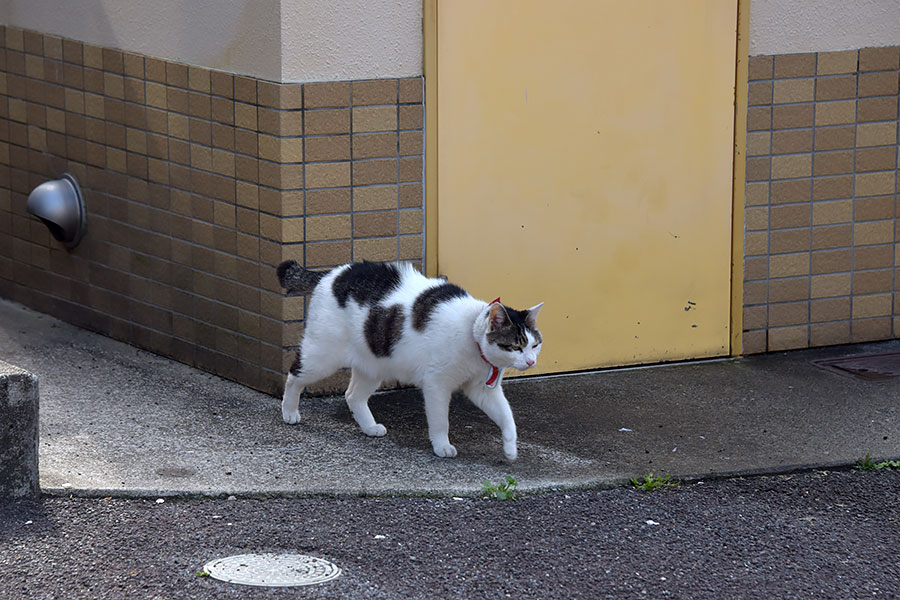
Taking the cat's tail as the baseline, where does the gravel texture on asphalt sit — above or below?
below

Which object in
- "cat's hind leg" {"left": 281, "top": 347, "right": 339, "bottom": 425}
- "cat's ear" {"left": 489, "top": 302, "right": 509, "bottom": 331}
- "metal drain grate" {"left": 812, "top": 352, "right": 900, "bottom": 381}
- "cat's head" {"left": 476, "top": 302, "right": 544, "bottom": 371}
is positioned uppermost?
"cat's ear" {"left": 489, "top": 302, "right": 509, "bottom": 331}

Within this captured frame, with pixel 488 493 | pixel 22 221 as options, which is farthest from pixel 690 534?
pixel 22 221

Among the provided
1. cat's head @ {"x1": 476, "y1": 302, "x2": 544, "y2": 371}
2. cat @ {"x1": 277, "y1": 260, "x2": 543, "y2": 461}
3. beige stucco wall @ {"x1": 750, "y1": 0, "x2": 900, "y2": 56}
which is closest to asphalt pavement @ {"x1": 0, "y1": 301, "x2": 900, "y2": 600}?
cat @ {"x1": 277, "y1": 260, "x2": 543, "y2": 461}

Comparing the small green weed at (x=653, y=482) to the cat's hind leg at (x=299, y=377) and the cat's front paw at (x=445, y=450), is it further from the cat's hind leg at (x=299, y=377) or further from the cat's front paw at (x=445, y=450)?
the cat's hind leg at (x=299, y=377)

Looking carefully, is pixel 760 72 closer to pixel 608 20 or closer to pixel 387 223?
pixel 608 20

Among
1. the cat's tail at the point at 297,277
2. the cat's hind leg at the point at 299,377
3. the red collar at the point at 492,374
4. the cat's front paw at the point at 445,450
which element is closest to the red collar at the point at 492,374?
the red collar at the point at 492,374

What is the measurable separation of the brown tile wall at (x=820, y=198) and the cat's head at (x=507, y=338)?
7.41ft

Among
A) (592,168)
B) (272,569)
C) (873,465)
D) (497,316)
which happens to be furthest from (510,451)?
(592,168)

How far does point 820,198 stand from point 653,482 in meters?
2.59

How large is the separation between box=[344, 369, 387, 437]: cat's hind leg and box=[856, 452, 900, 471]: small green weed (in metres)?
2.18

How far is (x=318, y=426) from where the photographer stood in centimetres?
624

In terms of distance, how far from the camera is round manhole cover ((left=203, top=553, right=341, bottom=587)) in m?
4.59

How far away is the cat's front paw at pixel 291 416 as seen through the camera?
623cm

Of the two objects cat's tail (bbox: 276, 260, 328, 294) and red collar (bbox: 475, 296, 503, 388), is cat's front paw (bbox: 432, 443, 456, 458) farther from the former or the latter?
cat's tail (bbox: 276, 260, 328, 294)
